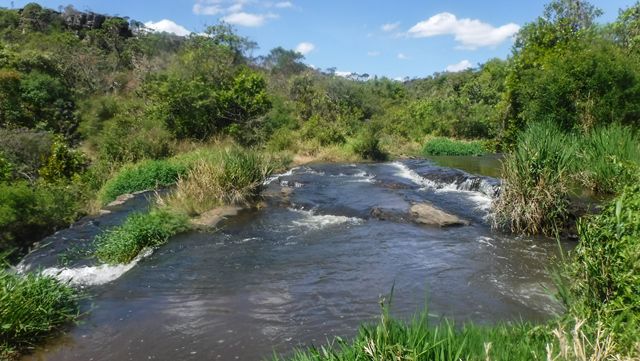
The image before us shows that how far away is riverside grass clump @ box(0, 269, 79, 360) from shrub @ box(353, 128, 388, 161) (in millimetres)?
22693

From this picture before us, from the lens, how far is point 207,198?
13.4 m

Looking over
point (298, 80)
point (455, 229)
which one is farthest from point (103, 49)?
point (455, 229)

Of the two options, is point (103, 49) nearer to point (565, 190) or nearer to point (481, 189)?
point (481, 189)

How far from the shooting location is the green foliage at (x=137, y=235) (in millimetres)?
9570

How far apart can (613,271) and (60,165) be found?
18.8m

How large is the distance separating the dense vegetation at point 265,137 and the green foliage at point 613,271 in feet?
0.05

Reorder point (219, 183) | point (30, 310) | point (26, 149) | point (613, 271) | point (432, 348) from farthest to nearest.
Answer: point (26, 149), point (219, 183), point (30, 310), point (613, 271), point (432, 348)

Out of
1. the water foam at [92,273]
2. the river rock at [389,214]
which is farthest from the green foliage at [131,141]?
the water foam at [92,273]

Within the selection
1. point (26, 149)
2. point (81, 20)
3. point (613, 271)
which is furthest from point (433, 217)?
point (81, 20)

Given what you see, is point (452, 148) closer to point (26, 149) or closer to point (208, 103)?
point (208, 103)

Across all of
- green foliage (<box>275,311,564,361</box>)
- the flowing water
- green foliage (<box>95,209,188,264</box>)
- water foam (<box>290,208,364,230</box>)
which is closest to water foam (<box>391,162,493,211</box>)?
the flowing water

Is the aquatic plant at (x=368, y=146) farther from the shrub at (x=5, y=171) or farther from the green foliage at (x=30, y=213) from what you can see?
the shrub at (x=5, y=171)

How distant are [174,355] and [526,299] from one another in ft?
16.7

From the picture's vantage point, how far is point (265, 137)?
28.9 metres
